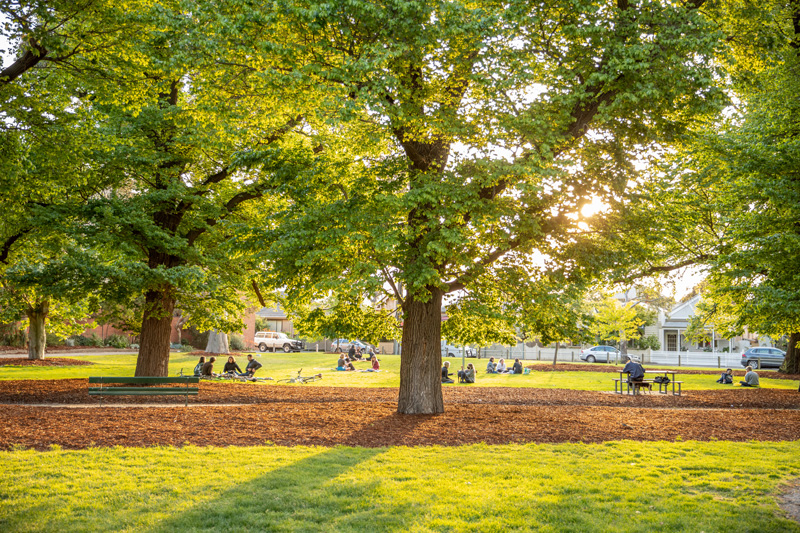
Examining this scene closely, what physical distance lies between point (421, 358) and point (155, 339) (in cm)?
969

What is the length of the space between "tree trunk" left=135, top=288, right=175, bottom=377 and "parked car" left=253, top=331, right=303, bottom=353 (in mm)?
33853

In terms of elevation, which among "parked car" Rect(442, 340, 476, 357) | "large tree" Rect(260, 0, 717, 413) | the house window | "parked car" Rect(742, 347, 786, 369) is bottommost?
"parked car" Rect(442, 340, 476, 357)

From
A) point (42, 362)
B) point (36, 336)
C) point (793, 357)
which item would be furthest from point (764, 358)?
point (36, 336)

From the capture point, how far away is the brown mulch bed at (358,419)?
980cm

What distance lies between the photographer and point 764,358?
1622 inches

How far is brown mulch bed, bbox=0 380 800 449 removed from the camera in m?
9.80

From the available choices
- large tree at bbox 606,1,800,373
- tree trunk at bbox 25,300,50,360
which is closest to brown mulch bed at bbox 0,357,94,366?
tree trunk at bbox 25,300,50,360

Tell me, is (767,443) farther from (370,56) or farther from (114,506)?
(114,506)

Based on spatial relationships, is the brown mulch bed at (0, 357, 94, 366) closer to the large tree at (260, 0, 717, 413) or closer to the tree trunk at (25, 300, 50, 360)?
the tree trunk at (25, 300, 50, 360)

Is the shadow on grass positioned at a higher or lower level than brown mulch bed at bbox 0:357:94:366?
higher

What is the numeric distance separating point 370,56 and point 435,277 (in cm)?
387

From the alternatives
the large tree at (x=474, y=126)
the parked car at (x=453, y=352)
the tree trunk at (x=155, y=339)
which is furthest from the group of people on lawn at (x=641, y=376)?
the parked car at (x=453, y=352)

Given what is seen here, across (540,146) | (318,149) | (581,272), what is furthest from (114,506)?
(318,149)

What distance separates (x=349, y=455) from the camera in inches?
338
